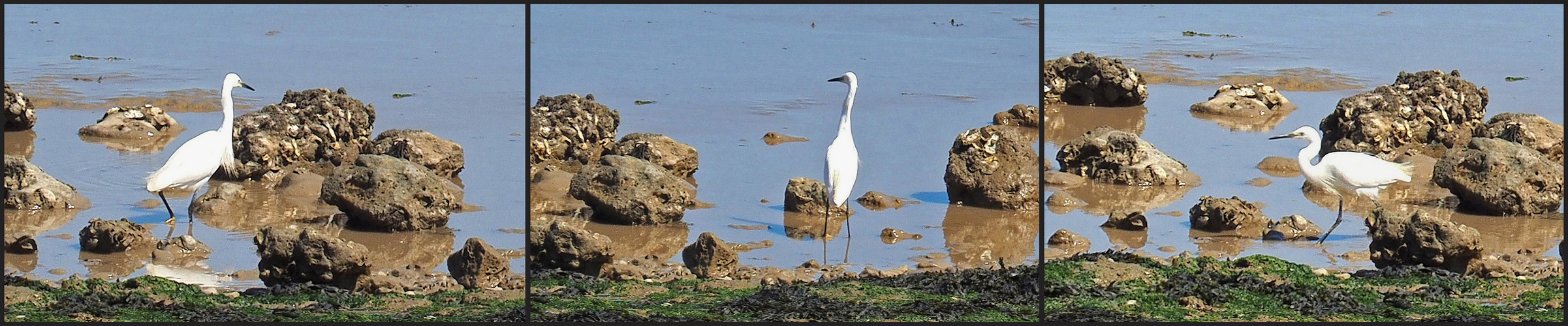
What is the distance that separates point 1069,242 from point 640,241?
2.14 m

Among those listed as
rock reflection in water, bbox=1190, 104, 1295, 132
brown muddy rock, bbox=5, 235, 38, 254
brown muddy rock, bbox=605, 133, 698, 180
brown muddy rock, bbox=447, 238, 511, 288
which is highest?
brown muddy rock, bbox=605, 133, 698, 180

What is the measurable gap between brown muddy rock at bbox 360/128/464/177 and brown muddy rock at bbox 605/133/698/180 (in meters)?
1.40

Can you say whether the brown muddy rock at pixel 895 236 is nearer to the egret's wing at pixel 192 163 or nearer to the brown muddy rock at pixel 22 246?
the egret's wing at pixel 192 163

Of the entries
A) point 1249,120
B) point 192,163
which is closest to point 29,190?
point 192,163

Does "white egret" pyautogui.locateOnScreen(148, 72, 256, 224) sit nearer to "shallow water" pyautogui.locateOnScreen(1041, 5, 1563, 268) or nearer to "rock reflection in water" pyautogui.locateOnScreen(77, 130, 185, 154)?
"rock reflection in water" pyautogui.locateOnScreen(77, 130, 185, 154)

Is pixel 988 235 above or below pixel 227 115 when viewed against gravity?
below

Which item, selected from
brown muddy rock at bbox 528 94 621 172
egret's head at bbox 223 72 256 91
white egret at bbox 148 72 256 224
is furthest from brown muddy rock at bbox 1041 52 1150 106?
white egret at bbox 148 72 256 224

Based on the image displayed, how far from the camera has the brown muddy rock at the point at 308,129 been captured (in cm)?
989

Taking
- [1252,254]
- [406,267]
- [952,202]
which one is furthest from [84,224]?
[1252,254]

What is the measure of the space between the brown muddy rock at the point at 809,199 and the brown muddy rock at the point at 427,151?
2154mm

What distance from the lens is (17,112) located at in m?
11.2

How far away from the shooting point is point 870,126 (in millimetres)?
10883

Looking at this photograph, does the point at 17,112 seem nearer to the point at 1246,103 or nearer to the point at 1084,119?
the point at 1084,119

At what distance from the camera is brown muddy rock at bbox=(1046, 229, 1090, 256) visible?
833cm
